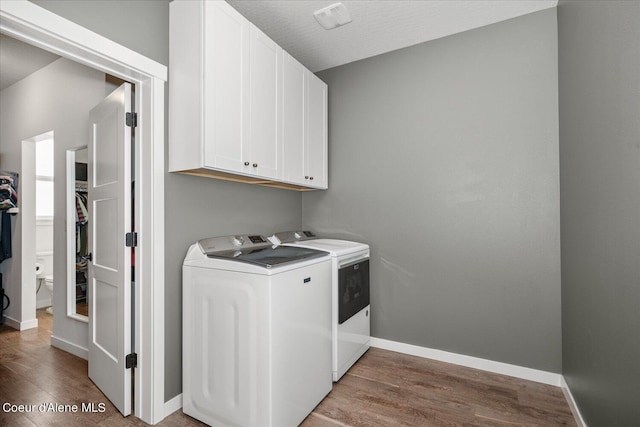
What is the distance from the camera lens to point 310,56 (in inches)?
114

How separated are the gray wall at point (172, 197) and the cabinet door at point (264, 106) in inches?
14.3

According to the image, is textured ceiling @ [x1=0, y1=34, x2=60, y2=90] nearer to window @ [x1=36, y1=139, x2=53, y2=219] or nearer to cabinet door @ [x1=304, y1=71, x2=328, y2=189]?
window @ [x1=36, y1=139, x2=53, y2=219]

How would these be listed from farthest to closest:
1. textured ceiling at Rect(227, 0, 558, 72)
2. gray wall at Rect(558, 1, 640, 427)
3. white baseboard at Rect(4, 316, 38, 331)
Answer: white baseboard at Rect(4, 316, 38, 331), textured ceiling at Rect(227, 0, 558, 72), gray wall at Rect(558, 1, 640, 427)

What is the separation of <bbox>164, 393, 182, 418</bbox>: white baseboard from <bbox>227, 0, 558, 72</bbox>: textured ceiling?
2.60 metres

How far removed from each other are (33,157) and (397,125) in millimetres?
3893

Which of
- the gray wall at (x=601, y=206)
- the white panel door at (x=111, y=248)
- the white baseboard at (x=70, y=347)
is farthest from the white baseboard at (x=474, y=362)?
the white baseboard at (x=70, y=347)

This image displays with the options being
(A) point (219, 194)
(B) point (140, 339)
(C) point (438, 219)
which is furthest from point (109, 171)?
(C) point (438, 219)

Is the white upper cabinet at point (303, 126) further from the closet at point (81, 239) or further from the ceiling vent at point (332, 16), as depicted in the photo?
the closet at point (81, 239)

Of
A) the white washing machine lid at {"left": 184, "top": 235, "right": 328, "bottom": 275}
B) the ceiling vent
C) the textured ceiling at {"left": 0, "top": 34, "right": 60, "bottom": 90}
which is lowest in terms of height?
the white washing machine lid at {"left": 184, "top": 235, "right": 328, "bottom": 275}

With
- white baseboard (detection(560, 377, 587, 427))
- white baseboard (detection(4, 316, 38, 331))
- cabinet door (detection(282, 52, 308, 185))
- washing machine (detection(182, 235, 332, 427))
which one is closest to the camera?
washing machine (detection(182, 235, 332, 427))

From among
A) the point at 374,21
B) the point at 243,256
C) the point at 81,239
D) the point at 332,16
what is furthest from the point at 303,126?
the point at 81,239

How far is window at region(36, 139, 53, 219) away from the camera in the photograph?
14.7 feet

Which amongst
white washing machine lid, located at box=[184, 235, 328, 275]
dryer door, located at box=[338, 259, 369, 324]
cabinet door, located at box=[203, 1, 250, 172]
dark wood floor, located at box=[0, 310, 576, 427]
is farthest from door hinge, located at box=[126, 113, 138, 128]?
dark wood floor, located at box=[0, 310, 576, 427]

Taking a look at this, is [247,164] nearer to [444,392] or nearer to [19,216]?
[444,392]
